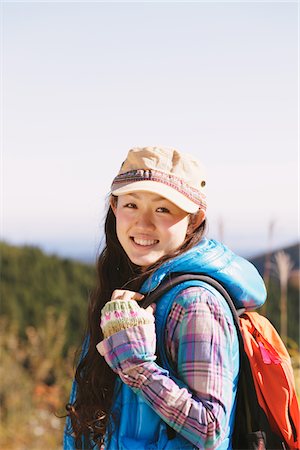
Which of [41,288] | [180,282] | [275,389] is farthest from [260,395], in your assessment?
[41,288]

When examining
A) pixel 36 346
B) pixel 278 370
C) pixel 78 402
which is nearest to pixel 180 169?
pixel 278 370

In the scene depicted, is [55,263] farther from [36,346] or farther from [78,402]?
[78,402]

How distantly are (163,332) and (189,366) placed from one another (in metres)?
0.12

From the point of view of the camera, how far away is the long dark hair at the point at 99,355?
6.69 feet

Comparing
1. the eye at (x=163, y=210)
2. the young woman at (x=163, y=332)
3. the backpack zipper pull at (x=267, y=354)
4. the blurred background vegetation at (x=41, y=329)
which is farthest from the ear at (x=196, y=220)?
the blurred background vegetation at (x=41, y=329)

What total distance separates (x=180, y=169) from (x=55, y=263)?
16.5 ft

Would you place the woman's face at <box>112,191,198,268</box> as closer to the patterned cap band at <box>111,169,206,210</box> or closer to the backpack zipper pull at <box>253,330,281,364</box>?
the patterned cap band at <box>111,169,206,210</box>

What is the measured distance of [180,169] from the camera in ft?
6.70

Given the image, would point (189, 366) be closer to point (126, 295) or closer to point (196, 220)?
point (126, 295)

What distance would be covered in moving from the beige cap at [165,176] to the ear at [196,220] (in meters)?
0.03

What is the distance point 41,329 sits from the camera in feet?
20.5

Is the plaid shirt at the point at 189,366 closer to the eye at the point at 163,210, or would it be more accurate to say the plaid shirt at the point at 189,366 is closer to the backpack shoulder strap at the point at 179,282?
the backpack shoulder strap at the point at 179,282

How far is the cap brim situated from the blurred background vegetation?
9.95 ft

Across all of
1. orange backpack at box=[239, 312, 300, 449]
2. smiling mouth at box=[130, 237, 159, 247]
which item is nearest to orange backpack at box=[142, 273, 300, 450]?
orange backpack at box=[239, 312, 300, 449]
